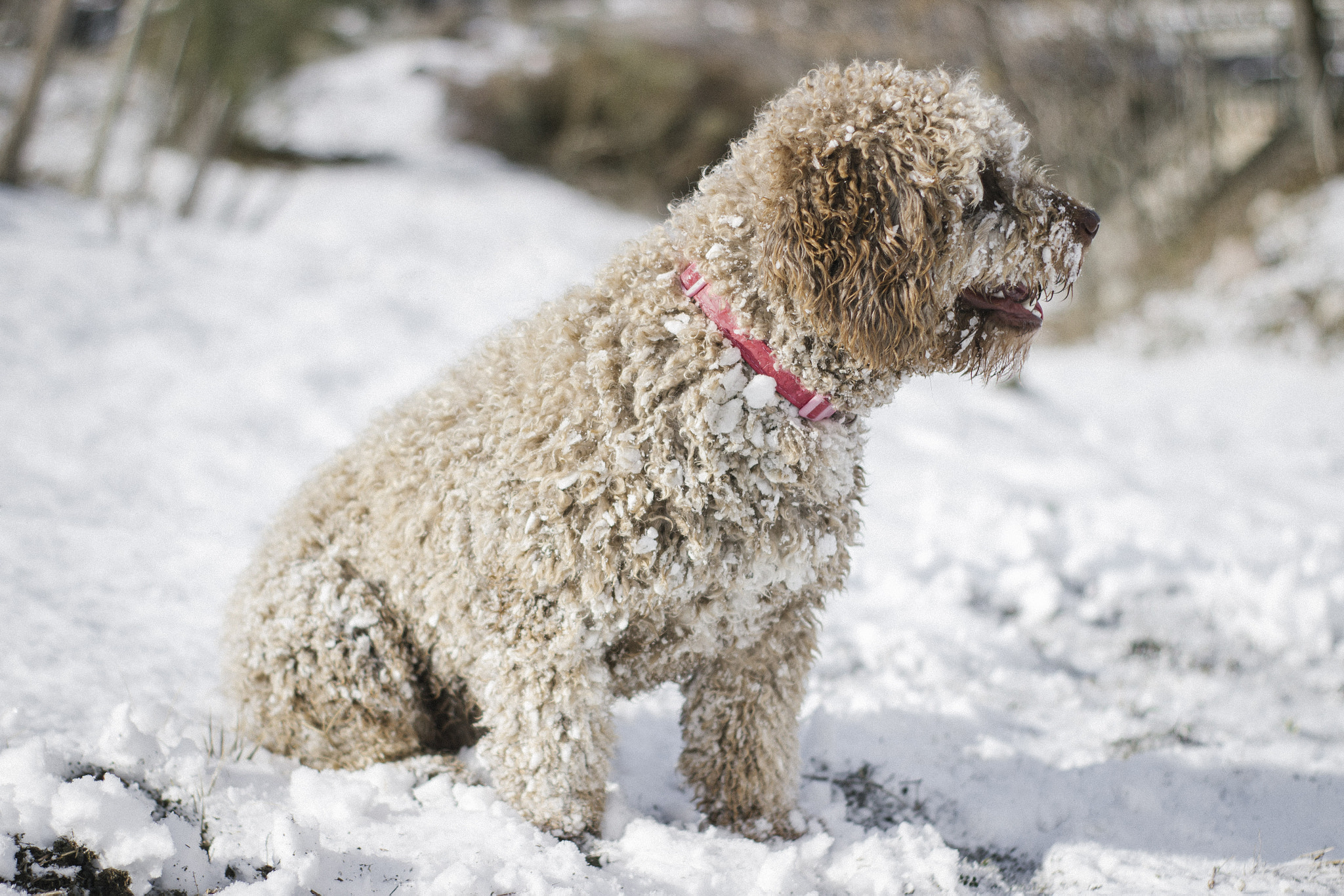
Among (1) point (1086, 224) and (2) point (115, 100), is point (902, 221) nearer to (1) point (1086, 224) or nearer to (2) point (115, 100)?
(1) point (1086, 224)

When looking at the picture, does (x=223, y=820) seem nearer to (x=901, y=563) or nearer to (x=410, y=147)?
(x=901, y=563)

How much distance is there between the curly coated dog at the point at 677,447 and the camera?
2154 mm

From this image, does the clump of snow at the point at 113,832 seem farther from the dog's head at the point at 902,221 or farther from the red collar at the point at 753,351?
the dog's head at the point at 902,221

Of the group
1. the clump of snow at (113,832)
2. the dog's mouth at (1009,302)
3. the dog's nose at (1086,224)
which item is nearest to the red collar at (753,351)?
Result: the dog's mouth at (1009,302)

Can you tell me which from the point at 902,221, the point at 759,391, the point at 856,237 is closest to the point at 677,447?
the point at 759,391

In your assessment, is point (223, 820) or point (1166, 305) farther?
point (1166, 305)

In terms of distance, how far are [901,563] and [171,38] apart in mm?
14586

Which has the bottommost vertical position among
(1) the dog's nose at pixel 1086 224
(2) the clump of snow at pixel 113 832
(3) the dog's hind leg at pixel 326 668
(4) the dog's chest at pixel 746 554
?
(2) the clump of snow at pixel 113 832

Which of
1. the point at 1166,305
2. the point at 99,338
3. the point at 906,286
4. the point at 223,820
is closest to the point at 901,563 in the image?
the point at 906,286

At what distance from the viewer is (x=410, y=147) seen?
1783 centimetres

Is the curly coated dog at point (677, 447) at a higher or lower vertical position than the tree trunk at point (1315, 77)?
lower

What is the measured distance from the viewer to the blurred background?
36.4 feet

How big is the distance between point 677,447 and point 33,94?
12.0 meters

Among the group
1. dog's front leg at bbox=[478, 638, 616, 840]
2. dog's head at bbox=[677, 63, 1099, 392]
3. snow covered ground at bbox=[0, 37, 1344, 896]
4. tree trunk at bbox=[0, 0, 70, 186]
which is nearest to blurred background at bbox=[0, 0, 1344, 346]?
tree trunk at bbox=[0, 0, 70, 186]
